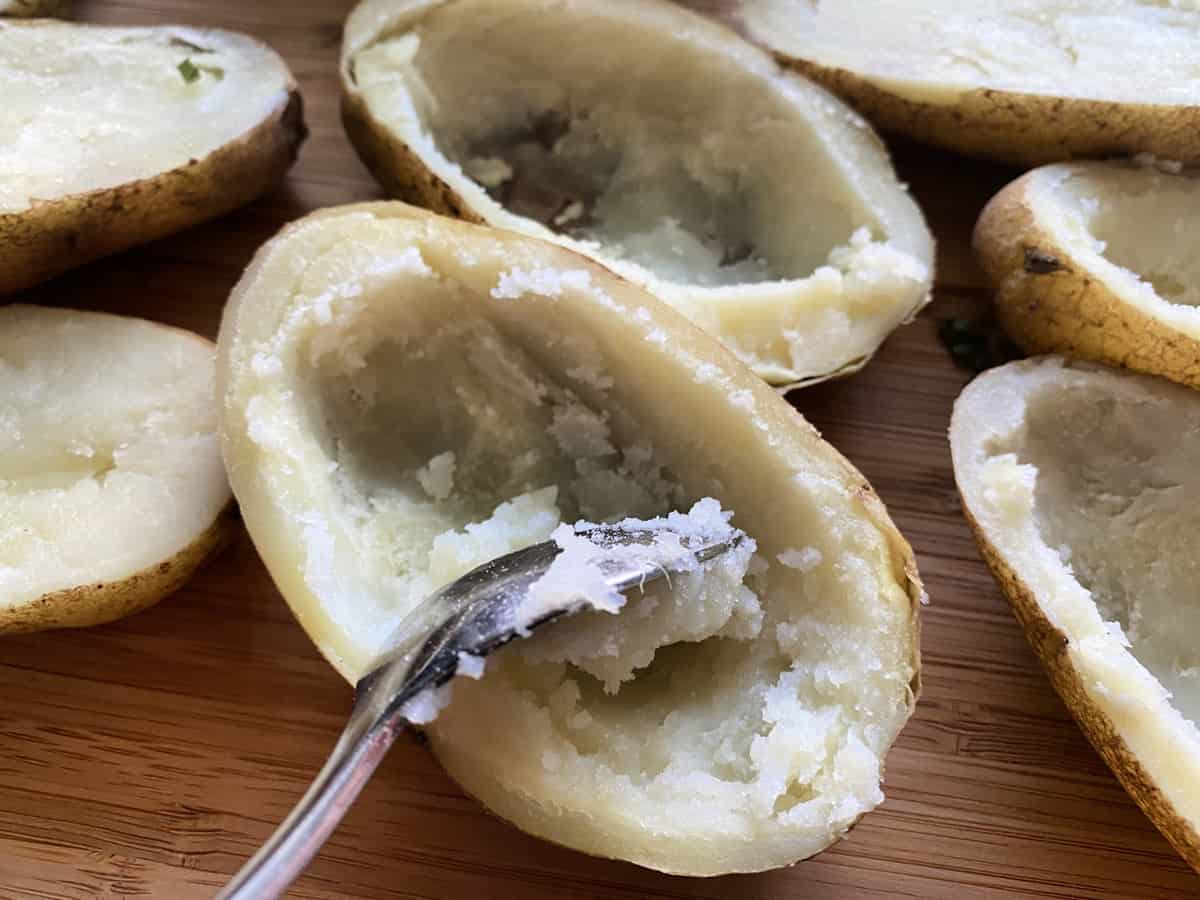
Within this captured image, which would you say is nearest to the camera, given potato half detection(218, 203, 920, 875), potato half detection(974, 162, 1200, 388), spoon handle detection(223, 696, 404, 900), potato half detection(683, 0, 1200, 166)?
spoon handle detection(223, 696, 404, 900)

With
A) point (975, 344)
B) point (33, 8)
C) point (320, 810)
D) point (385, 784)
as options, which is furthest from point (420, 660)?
point (33, 8)

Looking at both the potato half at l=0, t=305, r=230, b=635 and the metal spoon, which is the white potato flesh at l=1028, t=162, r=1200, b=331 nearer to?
the metal spoon

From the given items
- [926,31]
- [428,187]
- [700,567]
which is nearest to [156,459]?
[428,187]

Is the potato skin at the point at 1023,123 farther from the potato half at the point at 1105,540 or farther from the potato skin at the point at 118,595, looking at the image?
the potato skin at the point at 118,595

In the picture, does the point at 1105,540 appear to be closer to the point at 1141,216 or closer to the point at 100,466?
the point at 1141,216

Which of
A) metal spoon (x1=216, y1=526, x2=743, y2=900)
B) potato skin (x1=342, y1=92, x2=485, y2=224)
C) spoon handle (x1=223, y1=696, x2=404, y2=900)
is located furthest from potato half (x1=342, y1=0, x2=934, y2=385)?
spoon handle (x1=223, y1=696, x2=404, y2=900)

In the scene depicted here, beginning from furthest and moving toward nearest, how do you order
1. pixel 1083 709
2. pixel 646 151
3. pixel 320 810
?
pixel 646 151 < pixel 1083 709 < pixel 320 810
